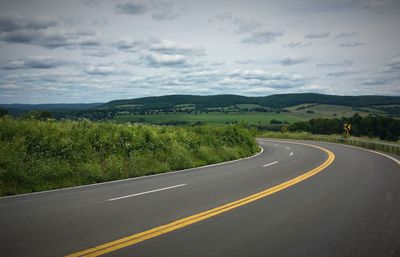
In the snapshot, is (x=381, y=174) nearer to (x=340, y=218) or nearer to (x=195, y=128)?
(x=340, y=218)

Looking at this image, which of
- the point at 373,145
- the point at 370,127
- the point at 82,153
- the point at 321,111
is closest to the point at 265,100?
the point at 321,111

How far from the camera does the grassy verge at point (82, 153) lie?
11.0m

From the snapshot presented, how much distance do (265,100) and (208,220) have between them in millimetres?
162392

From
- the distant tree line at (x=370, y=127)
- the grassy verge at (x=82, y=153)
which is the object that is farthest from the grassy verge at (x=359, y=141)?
the distant tree line at (x=370, y=127)

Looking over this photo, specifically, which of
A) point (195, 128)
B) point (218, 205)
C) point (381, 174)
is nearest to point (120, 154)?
point (218, 205)

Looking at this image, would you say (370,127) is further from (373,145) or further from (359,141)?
(373,145)

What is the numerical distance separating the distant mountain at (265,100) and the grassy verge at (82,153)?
11098 cm

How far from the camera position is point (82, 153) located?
13430mm

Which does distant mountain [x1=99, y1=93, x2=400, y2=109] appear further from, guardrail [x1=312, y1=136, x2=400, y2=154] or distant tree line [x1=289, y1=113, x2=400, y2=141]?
guardrail [x1=312, y1=136, x2=400, y2=154]

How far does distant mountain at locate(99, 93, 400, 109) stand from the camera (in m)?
138

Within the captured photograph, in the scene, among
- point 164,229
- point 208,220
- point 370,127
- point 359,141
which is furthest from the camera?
point 370,127

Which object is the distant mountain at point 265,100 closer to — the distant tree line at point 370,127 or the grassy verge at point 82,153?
the distant tree line at point 370,127

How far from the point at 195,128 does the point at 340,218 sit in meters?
16.8

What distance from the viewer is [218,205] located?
8281 millimetres
